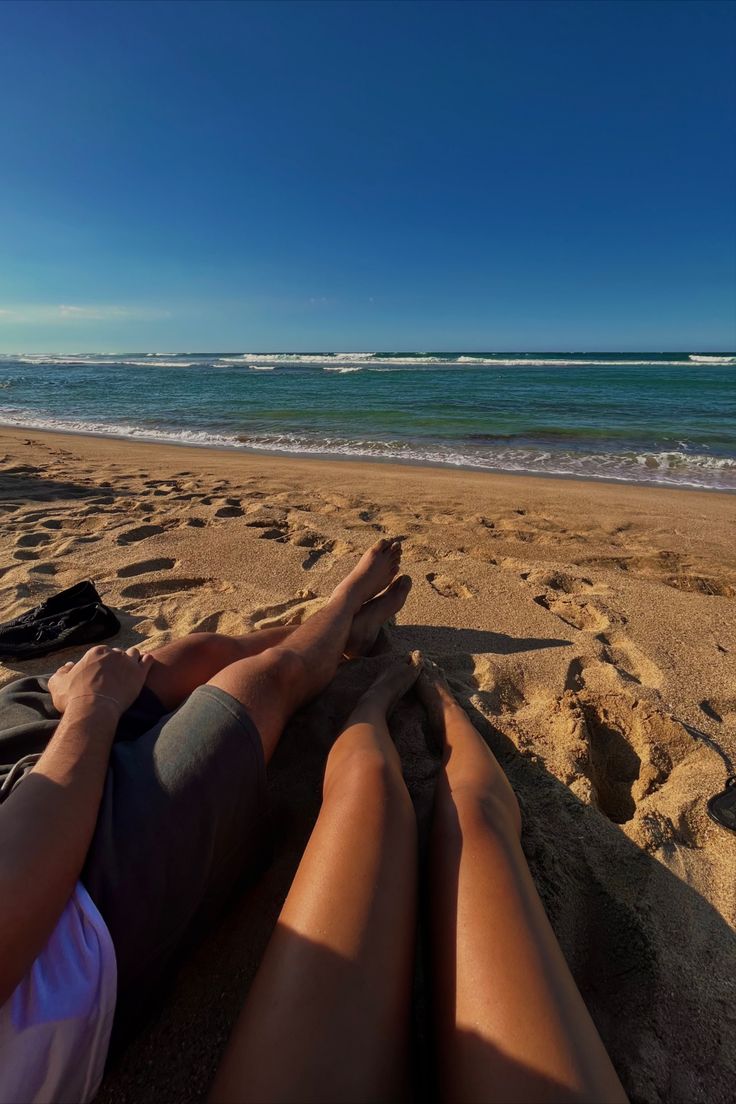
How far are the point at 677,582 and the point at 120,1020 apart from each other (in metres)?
3.42

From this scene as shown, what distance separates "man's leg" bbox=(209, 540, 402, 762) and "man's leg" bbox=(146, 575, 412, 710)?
0.08 m

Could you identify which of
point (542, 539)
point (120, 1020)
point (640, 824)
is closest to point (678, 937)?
point (640, 824)

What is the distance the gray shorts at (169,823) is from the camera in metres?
0.97

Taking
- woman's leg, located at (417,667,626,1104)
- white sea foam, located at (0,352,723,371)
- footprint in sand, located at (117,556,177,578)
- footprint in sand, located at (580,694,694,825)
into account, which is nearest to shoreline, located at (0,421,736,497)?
footprint in sand, located at (117,556,177,578)

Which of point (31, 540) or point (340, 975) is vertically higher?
point (340, 975)

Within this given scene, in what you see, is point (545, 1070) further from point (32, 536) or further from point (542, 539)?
point (32, 536)

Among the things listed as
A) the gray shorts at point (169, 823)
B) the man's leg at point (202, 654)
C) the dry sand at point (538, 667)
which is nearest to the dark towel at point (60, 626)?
the dry sand at point (538, 667)

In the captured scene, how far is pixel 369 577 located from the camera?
2752 mm

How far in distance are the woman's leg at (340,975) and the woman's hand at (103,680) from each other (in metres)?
0.63

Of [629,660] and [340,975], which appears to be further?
[629,660]

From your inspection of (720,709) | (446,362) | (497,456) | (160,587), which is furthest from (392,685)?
(446,362)

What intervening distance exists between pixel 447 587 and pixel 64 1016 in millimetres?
2650

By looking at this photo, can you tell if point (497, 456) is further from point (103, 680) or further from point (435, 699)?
point (103, 680)

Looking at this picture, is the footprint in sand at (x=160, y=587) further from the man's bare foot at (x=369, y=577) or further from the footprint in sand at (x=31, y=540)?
the footprint in sand at (x=31, y=540)
